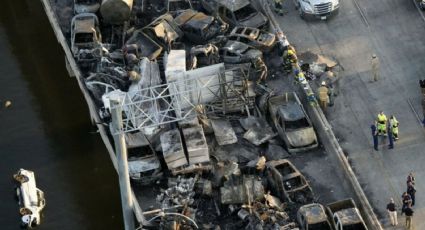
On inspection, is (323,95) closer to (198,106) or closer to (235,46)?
(198,106)

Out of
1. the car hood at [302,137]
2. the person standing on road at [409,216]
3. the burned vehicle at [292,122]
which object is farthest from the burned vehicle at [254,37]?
the person standing on road at [409,216]

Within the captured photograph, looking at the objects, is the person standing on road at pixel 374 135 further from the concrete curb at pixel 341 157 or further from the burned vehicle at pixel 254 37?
the burned vehicle at pixel 254 37

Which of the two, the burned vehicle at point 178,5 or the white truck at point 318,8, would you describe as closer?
the white truck at point 318,8

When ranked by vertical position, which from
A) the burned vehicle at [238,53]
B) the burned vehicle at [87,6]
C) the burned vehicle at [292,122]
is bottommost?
the burned vehicle at [292,122]

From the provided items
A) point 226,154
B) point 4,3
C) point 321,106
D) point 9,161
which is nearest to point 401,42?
point 321,106

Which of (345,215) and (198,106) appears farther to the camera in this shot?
(198,106)

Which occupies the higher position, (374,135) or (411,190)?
(374,135)

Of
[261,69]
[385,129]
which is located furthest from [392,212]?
[261,69]

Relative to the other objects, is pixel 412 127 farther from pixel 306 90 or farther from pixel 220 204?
pixel 220 204
